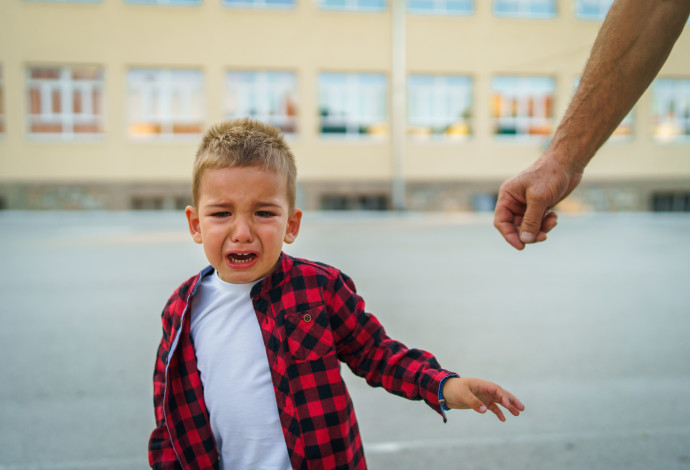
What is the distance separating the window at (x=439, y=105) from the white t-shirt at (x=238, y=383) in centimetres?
1981

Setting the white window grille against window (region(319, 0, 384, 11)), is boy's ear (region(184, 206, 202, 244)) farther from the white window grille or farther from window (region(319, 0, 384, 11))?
window (region(319, 0, 384, 11))

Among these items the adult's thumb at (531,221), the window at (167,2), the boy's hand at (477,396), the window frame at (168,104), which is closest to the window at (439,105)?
the window frame at (168,104)

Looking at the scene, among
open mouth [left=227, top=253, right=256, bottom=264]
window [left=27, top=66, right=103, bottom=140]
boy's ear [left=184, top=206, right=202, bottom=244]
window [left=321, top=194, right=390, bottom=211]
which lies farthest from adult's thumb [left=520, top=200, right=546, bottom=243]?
window [left=27, top=66, right=103, bottom=140]

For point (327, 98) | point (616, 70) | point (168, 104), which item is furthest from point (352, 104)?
point (616, 70)

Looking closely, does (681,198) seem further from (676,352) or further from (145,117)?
(676,352)

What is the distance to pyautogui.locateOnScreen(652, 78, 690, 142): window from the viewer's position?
22.2m

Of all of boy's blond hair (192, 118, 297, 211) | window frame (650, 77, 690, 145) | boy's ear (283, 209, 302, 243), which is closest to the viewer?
boy's blond hair (192, 118, 297, 211)

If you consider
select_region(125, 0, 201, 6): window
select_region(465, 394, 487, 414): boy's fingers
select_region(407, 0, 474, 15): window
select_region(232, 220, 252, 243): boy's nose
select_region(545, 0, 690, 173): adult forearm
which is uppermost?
select_region(407, 0, 474, 15): window

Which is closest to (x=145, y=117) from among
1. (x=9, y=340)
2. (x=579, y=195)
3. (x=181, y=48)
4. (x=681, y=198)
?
(x=181, y=48)

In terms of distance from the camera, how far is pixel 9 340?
4582 millimetres

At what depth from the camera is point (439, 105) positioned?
21047mm

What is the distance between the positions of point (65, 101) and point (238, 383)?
20028 millimetres

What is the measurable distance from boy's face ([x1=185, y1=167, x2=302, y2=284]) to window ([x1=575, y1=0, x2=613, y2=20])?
73.5 feet

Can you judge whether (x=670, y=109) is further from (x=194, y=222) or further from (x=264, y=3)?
(x=194, y=222)
